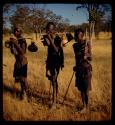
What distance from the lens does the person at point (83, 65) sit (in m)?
8.35

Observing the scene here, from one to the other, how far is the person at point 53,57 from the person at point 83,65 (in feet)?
0.95

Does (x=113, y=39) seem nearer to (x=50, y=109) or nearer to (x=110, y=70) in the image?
(x=110, y=70)

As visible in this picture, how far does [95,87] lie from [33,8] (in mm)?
1817

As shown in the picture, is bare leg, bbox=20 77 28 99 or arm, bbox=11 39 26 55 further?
bare leg, bbox=20 77 28 99

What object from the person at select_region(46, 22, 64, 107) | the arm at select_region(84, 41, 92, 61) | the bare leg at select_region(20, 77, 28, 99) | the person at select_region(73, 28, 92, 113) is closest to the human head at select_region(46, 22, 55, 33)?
the person at select_region(46, 22, 64, 107)

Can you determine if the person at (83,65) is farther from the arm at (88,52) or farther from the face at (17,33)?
the face at (17,33)

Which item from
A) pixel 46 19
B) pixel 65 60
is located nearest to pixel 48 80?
pixel 65 60

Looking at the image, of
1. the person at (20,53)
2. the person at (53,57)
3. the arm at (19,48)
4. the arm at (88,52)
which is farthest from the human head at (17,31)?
the arm at (88,52)

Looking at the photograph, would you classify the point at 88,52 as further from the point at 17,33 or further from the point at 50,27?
the point at 17,33

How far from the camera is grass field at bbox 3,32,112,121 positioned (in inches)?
326

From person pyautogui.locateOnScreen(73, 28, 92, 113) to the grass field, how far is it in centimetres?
11

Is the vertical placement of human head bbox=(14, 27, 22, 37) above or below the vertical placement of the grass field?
above

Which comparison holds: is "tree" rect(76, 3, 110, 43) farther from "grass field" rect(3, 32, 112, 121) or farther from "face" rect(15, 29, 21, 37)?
"face" rect(15, 29, 21, 37)

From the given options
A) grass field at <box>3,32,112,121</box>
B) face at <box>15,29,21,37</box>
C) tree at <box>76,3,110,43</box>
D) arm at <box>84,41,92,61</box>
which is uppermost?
tree at <box>76,3,110,43</box>
